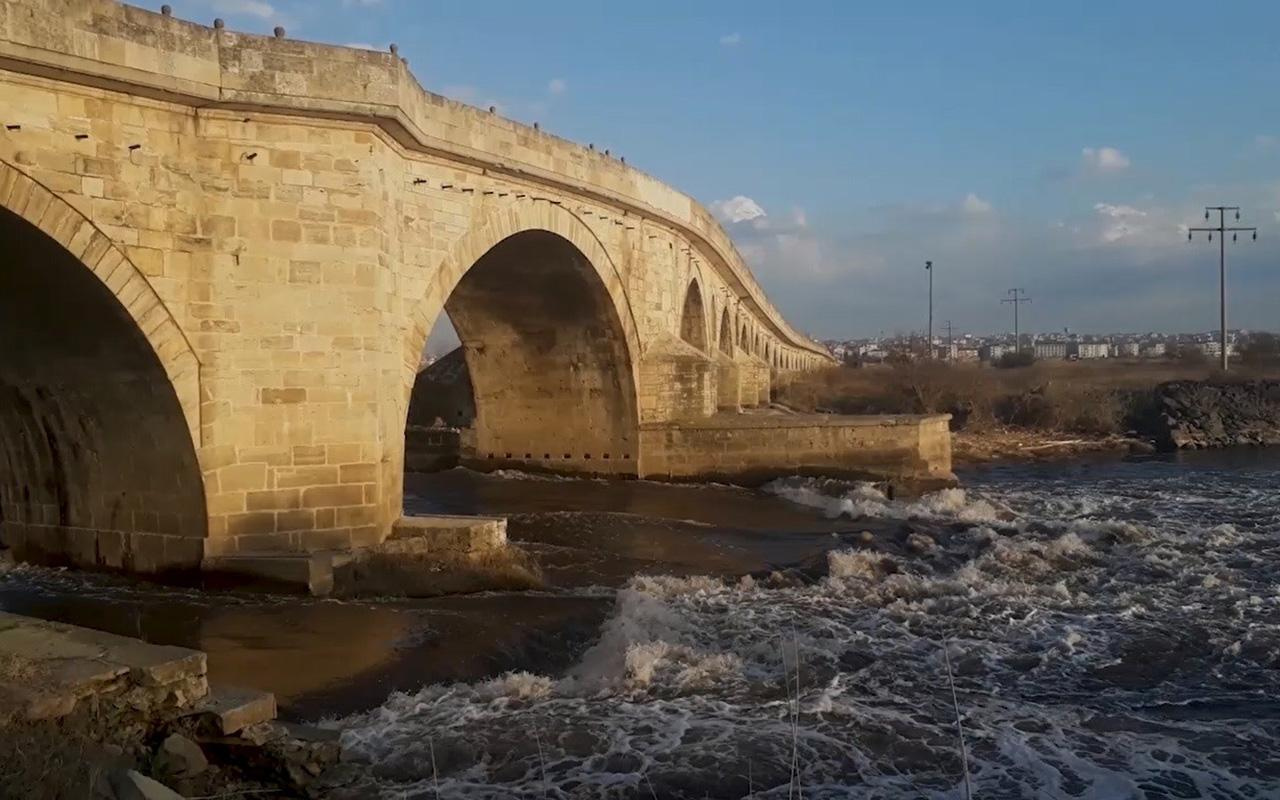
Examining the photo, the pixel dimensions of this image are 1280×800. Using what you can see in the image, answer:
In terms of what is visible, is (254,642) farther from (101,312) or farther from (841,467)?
(841,467)

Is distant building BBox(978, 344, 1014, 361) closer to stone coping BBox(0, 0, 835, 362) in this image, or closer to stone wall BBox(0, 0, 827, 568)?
stone coping BBox(0, 0, 835, 362)

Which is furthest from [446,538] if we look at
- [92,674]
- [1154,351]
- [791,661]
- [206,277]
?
[1154,351]

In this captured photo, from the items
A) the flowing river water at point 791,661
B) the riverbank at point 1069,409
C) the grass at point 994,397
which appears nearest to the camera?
the flowing river water at point 791,661

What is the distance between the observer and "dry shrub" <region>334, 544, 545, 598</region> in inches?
366

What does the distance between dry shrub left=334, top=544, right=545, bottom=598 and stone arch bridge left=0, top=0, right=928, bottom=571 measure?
1.32ft

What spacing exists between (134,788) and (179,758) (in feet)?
2.88

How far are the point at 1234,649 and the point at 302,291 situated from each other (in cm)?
801

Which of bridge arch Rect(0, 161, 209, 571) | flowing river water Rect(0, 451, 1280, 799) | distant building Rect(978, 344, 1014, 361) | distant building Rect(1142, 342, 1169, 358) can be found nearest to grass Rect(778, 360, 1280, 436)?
flowing river water Rect(0, 451, 1280, 799)

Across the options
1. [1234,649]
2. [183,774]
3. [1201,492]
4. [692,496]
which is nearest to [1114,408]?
[1201,492]

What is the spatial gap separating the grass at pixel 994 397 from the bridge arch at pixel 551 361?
14159 mm

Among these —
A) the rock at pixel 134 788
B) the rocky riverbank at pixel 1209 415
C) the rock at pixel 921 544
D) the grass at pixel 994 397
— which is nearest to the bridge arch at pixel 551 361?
the rock at pixel 921 544

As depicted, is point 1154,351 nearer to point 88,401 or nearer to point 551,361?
point 551,361

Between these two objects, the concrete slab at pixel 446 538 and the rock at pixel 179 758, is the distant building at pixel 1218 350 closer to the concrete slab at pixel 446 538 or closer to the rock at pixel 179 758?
the concrete slab at pixel 446 538

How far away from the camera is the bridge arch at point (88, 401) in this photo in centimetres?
825
